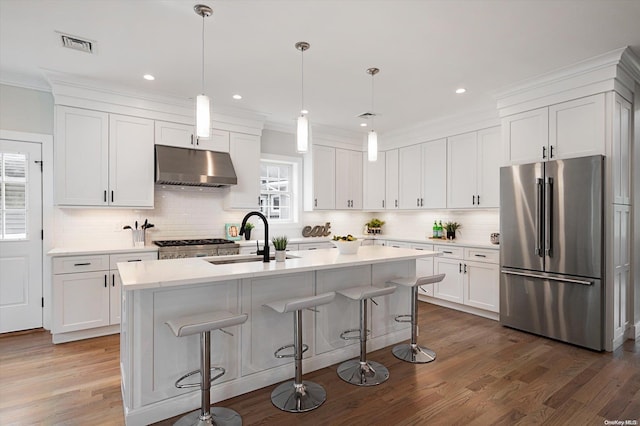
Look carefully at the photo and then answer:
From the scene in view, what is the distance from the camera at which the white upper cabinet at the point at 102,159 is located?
12.5 feet

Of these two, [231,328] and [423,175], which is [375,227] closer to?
[423,175]

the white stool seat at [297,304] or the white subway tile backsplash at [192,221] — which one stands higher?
the white subway tile backsplash at [192,221]

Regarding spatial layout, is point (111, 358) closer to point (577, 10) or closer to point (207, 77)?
point (207, 77)

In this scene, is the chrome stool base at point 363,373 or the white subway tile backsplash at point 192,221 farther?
the white subway tile backsplash at point 192,221

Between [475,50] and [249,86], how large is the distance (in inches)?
93.1

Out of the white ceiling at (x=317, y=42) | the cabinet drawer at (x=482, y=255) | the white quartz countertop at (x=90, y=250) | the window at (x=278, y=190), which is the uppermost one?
the white ceiling at (x=317, y=42)

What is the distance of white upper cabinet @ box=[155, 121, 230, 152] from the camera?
4336mm

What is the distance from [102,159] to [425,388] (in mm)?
4071

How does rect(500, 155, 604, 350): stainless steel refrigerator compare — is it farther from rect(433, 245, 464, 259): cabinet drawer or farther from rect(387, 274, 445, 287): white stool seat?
rect(387, 274, 445, 287): white stool seat

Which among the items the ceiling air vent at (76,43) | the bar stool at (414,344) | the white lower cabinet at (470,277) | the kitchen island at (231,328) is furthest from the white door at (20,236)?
the white lower cabinet at (470,277)

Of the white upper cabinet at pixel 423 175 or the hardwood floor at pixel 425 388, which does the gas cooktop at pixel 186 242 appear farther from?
the white upper cabinet at pixel 423 175

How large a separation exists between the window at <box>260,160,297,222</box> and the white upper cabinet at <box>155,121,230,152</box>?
38.6 inches

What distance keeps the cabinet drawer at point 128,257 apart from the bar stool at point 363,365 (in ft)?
7.62

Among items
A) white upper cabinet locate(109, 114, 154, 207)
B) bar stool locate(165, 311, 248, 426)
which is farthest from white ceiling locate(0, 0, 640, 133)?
bar stool locate(165, 311, 248, 426)
